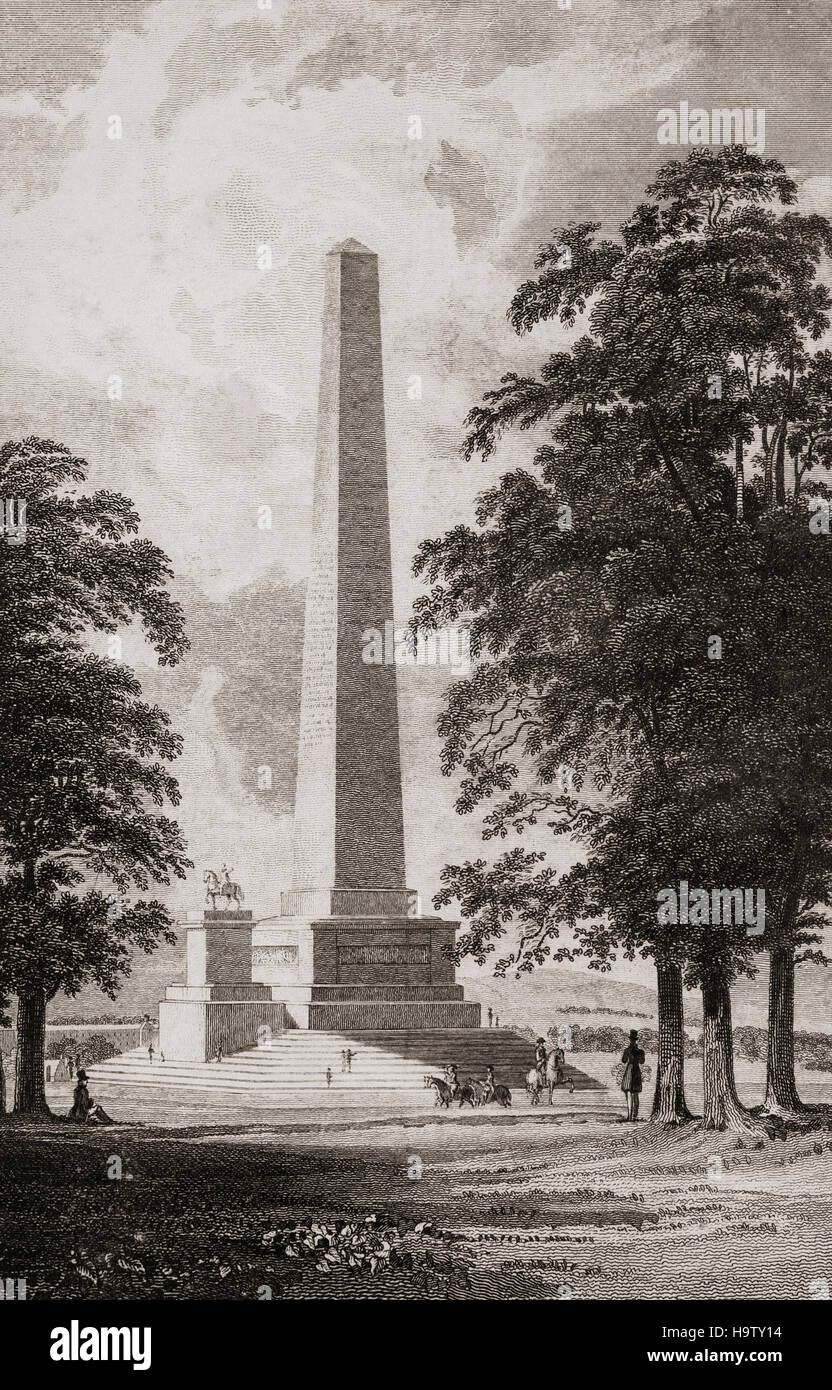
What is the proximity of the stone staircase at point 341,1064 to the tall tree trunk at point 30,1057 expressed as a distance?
242cm

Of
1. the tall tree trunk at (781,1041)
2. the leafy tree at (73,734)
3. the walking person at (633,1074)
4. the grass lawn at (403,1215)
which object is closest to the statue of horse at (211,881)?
the leafy tree at (73,734)

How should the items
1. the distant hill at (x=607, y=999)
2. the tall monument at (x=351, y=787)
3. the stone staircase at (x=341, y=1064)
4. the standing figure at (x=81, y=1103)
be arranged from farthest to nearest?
the tall monument at (x=351, y=787) < the stone staircase at (x=341, y=1064) < the distant hill at (x=607, y=999) < the standing figure at (x=81, y=1103)

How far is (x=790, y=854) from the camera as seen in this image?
18.8 m

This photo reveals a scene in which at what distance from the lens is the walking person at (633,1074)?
19750 mm

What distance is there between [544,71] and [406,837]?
1141cm

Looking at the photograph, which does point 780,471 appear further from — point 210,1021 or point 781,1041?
point 210,1021

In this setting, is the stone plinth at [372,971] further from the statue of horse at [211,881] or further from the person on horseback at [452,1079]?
the person on horseback at [452,1079]

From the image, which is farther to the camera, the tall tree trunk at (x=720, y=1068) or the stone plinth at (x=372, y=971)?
the stone plinth at (x=372, y=971)

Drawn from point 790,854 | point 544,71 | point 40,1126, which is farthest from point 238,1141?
point 544,71

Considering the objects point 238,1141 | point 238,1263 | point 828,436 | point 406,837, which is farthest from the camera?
point 406,837

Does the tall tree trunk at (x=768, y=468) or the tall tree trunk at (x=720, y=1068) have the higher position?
the tall tree trunk at (x=768, y=468)

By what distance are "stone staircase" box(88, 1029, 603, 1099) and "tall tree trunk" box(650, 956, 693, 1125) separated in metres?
3.39

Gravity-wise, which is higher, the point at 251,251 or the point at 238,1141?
the point at 251,251

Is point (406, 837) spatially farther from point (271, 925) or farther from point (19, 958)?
point (19, 958)
